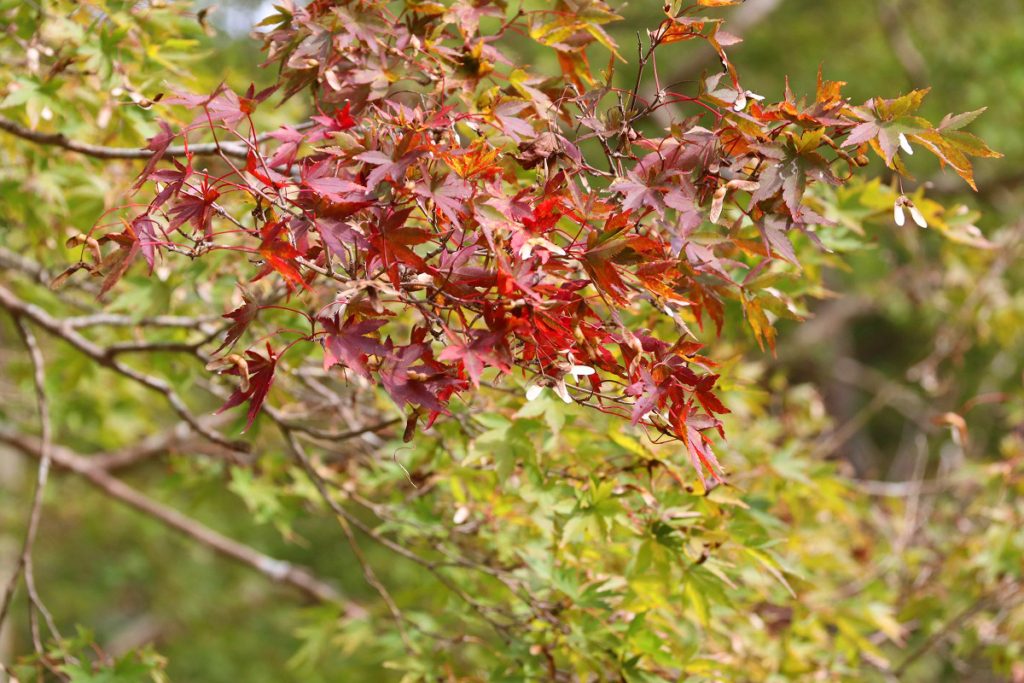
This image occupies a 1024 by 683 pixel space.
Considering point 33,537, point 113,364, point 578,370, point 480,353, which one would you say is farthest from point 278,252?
point 33,537

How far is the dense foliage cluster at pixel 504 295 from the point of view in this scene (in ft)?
4.29

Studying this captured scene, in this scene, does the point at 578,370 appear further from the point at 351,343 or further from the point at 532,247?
the point at 351,343

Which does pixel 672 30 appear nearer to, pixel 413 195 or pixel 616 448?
pixel 413 195

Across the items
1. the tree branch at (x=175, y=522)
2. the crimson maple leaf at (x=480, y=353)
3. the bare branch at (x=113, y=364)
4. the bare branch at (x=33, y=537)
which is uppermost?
the crimson maple leaf at (x=480, y=353)

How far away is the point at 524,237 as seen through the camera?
4.20ft

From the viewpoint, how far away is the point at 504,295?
1238 millimetres

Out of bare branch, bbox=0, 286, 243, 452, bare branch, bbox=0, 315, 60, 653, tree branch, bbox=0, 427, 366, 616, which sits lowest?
tree branch, bbox=0, 427, 366, 616

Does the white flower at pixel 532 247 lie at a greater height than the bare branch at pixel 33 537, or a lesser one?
greater

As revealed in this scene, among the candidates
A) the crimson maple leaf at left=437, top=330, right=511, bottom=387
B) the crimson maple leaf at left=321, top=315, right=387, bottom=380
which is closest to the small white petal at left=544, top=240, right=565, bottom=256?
the crimson maple leaf at left=437, top=330, right=511, bottom=387

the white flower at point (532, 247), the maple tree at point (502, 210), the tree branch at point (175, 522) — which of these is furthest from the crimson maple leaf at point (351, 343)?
the tree branch at point (175, 522)

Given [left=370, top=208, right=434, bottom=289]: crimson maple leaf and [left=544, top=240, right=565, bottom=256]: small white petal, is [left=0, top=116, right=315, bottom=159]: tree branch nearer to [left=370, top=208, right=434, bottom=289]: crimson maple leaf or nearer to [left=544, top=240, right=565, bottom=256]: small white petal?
[left=370, top=208, right=434, bottom=289]: crimson maple leaf

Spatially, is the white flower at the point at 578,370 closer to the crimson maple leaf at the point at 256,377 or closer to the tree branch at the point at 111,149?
the crimson maple leaf at the point at 256,377

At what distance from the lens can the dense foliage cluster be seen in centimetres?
131

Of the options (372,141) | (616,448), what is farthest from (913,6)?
(372,141)
